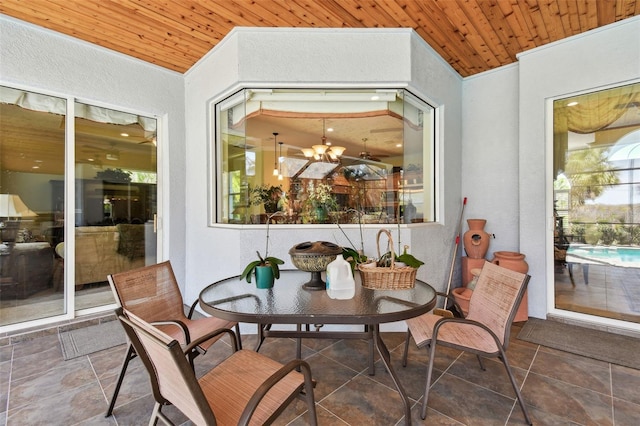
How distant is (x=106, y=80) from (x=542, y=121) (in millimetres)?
4911

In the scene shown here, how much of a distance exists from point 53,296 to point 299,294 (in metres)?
2.96

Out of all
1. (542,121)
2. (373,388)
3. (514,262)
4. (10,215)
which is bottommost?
(373,388)

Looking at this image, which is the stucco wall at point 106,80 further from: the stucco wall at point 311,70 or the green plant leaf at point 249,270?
the green plant leaf at point 249,270

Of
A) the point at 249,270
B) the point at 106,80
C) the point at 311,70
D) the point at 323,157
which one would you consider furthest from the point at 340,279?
the point at 106,80

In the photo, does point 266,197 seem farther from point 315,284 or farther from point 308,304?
point 308,304

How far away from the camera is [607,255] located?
116 inches

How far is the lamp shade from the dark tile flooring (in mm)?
1250

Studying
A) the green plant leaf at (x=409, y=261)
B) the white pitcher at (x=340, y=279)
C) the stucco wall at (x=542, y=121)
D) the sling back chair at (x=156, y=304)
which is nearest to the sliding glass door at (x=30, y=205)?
the sling back chair at (x=156, y=304)

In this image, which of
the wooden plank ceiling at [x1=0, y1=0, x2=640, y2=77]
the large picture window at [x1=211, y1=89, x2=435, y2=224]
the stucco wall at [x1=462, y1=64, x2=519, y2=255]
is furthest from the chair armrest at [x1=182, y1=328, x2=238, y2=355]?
the stucco wall at [x1=462, y1=64, x2=519, y2=255]

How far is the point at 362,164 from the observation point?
340 centimetres

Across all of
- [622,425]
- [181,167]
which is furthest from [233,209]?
[622,425]

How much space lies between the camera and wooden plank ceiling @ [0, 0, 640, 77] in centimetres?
249

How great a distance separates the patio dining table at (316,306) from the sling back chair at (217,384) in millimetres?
207

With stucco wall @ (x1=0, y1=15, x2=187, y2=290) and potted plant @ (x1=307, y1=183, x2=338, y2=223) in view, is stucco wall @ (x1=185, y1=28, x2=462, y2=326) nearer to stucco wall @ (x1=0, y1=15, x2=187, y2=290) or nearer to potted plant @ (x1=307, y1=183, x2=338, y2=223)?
potted plant @ (x1=307, y1=183, x2=338, y2=223)
